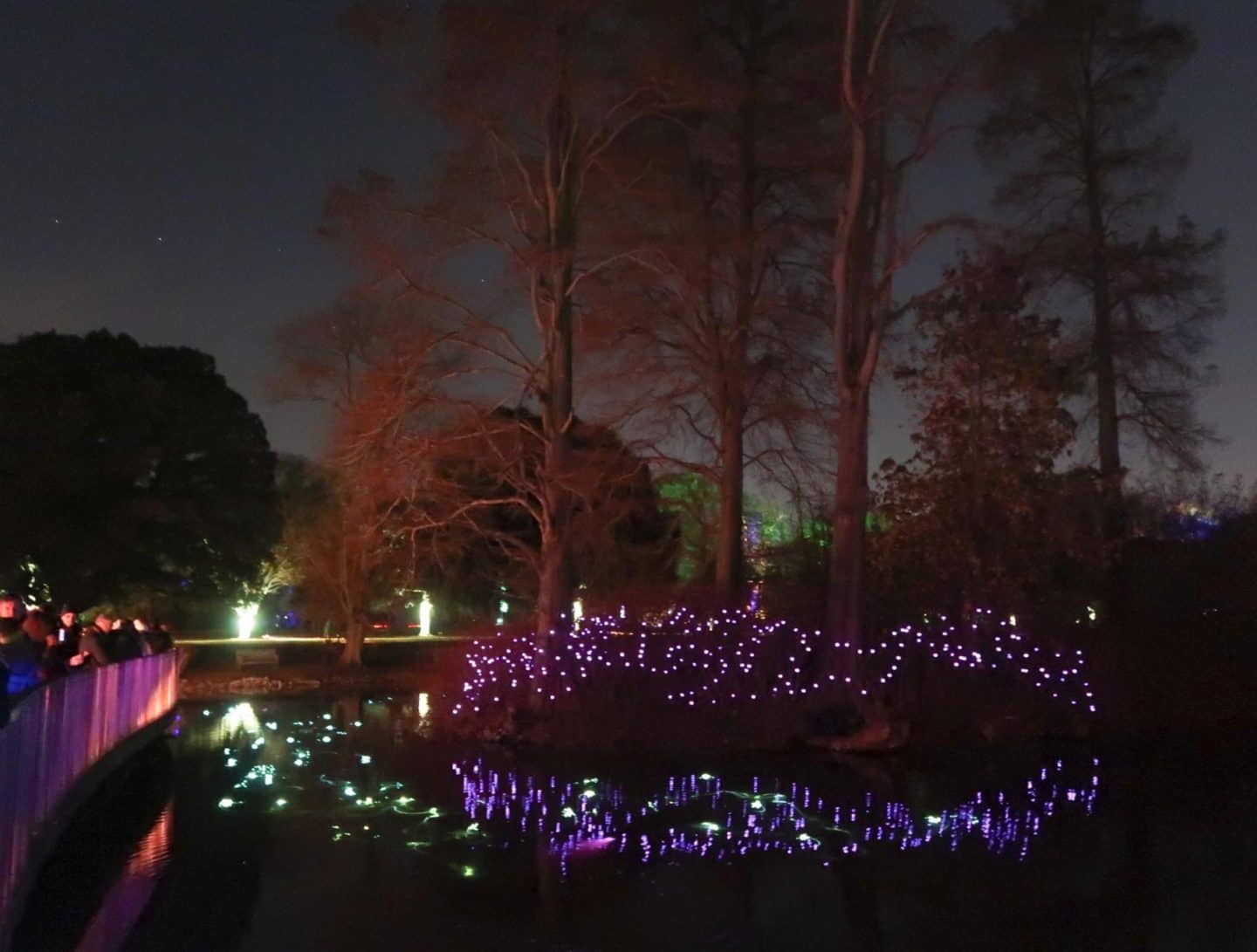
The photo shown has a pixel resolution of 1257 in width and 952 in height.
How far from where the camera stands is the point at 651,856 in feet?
32.0

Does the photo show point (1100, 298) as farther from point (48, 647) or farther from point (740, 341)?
point (48, 647)

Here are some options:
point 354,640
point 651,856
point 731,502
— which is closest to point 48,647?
point 651,856

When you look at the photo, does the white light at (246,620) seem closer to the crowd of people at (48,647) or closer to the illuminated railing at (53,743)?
the crowd of people at (48,647)

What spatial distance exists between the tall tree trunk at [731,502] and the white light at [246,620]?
92.1ft

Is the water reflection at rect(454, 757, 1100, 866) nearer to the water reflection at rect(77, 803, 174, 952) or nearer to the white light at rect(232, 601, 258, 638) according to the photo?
the water reflection at rect(77, 803, 174, 952)

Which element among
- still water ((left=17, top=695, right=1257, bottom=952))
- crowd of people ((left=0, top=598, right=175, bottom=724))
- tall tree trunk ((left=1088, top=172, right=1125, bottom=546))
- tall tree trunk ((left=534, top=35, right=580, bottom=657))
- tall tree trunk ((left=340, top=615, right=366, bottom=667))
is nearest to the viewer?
still water ((left=17, top=695, right=1257, bottom=952))

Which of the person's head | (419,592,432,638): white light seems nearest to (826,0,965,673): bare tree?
the person's head

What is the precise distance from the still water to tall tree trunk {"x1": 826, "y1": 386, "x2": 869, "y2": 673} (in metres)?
2.60

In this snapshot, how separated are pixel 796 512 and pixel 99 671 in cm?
1342

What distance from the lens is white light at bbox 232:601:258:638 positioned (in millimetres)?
48875

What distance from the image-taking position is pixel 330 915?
26.2 feet

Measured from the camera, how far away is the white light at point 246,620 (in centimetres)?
4888

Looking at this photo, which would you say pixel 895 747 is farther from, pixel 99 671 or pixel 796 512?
pixel 99 671

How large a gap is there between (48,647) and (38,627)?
91 cm
